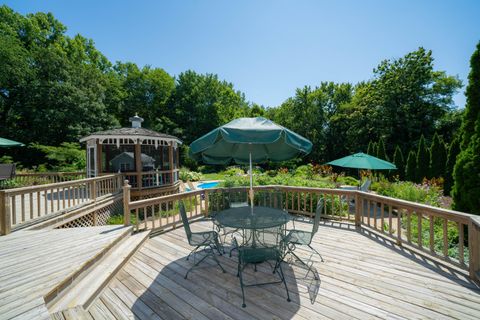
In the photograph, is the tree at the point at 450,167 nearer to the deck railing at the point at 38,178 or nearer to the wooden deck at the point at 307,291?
the wooden deck at the point at 307,291

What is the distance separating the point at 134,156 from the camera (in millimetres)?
10641

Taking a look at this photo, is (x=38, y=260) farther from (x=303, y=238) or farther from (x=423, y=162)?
(x=423, y=162)

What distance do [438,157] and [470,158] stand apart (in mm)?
9352

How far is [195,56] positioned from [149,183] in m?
10.4

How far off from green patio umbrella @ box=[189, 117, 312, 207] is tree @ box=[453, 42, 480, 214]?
344 cm

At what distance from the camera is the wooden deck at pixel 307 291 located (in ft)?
7.25

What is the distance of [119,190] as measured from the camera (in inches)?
326

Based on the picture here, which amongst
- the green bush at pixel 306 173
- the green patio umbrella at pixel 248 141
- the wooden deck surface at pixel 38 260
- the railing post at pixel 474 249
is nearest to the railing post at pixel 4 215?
the wooden deck surface at pixel 38 260

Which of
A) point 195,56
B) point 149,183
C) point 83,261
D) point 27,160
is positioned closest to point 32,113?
point 27,160

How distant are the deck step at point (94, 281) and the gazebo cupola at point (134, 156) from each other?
570 cm

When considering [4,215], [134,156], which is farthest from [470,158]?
[134,156]

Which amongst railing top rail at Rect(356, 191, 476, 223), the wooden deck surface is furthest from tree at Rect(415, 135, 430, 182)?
the wooden deck surface

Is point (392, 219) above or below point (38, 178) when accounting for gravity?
below

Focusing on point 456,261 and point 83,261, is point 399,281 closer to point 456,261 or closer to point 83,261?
point 456,261
